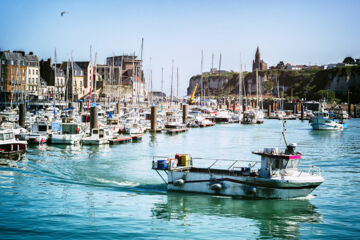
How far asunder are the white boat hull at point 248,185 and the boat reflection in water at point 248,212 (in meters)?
0.43

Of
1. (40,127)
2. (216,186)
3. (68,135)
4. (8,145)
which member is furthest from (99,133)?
(216,186)

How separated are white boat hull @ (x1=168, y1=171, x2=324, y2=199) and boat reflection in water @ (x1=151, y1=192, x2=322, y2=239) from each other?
43cm

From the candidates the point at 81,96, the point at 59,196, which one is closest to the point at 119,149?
the point at 59,196

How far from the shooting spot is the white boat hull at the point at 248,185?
27469 millimetres

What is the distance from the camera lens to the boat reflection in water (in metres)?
Result: 23.8

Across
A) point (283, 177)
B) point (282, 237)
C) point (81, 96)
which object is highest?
point (81, 96)

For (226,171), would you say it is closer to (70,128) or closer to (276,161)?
(276,161)

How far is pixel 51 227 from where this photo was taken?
2289cm

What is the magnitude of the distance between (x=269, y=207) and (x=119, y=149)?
31214 millimetres

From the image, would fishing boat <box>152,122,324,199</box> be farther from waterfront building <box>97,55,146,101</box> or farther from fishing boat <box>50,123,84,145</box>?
waterfront building <box>97,55,146,101</box>

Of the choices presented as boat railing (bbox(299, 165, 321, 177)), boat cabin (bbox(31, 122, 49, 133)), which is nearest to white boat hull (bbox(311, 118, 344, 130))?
boat railing (bbox(299, 165, 321, 177))

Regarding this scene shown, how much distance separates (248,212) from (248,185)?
2.26m

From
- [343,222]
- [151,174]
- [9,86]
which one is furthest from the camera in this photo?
[9,86]

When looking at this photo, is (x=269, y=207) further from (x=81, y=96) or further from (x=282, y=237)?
(x=81, y=96)
